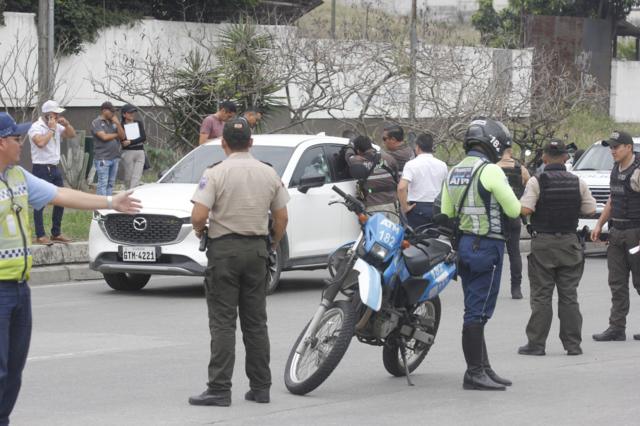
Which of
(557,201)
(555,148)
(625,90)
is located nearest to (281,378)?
(557,201)

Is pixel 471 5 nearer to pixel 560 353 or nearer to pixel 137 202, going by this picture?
pixel 560 353

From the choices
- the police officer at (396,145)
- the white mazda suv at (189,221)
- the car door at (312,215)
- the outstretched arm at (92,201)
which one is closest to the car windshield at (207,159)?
the white mazda suv at (189,221)

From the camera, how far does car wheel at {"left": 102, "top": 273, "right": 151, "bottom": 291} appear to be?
14.8 metres

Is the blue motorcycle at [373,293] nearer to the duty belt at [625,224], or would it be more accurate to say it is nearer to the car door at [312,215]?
the duty belt at [625,224]

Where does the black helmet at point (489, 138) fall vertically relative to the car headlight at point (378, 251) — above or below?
above

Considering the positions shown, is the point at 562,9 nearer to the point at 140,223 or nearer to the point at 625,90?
the point at 625,90

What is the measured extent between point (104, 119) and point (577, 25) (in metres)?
27.3

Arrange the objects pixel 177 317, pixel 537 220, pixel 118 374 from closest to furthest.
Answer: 1. pixel 118 374
2. pixel 537 220
3. pixel 177 317

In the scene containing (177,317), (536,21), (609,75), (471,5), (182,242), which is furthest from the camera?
(471,5)

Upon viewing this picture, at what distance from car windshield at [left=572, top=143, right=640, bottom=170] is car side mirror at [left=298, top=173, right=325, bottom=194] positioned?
791 cm

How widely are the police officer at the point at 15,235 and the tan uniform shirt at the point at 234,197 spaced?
146 centimetres

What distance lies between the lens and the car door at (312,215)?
1462cm

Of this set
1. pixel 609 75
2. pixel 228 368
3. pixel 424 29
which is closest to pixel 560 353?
pixel 228 368

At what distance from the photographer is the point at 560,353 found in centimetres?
1099
